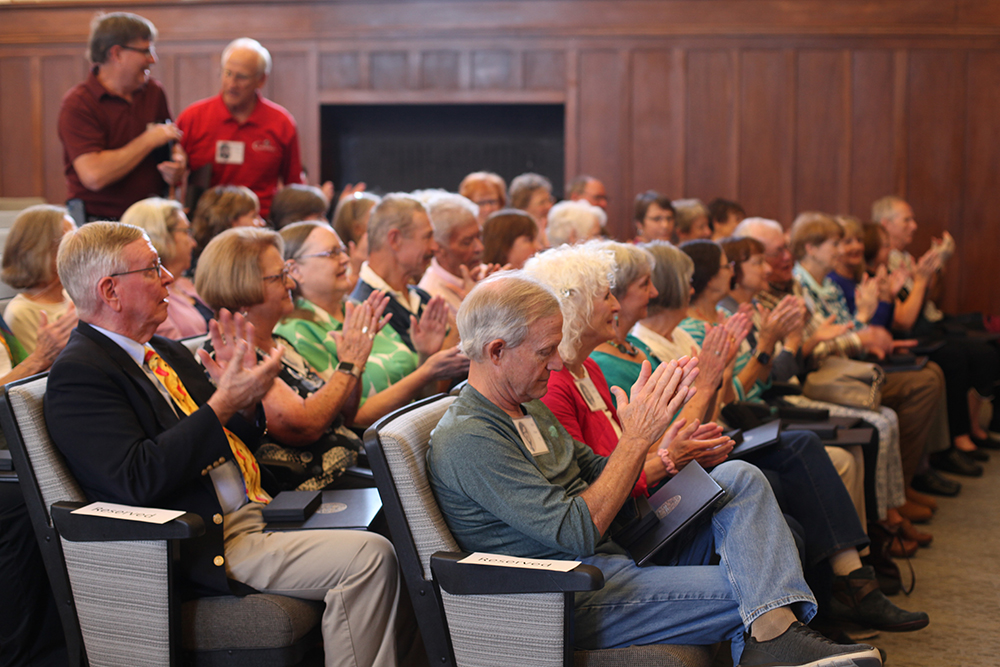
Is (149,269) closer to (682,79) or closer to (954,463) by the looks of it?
(954,463)

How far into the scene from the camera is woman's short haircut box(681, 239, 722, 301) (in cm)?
338

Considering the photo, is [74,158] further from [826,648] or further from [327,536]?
[826,648]

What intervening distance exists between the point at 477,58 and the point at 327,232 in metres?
3.99

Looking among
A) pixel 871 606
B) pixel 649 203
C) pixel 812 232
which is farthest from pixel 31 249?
pixel 812 232

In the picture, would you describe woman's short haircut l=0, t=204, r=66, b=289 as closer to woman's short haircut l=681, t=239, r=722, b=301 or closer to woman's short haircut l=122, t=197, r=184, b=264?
woman's short haircut l=122, t=197, r=184, b=264

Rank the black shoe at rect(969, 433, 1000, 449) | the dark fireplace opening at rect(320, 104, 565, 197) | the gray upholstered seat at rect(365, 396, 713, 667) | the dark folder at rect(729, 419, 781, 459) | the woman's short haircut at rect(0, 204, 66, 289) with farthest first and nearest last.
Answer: the dark fireplace opening at rect(320, 104, 565, 197)
the black shoe at rect(969, 433, 1000, 449)
the woman's short haircut at rect(0, 204, 66, 289)
the dark folder at rect(729, 419, 781, 459)
the gray upholstered seat at rect(365, 396, 713, 667)

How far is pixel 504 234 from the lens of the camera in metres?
3.73

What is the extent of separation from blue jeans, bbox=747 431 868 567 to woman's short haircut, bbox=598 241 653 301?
654 mm

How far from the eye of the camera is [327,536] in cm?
197

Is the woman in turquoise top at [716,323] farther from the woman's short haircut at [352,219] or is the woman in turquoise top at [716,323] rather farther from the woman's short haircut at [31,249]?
the woman's short haircut at [31,249]

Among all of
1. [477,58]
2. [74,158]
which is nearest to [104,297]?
[74,158]

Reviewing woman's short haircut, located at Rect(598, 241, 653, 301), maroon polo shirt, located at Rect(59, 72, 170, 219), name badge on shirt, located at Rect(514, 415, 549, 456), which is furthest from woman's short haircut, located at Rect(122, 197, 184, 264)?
name badge on shirt, located at Rect(514, 415, 549, 456)

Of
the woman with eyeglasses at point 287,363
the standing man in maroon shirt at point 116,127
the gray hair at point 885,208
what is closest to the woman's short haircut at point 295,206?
the standing man in maroon shirt at point 116,127

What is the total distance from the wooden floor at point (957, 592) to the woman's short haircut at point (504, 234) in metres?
2.00
